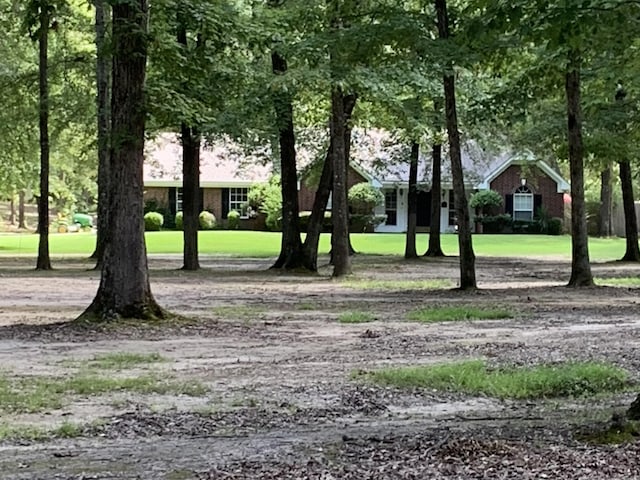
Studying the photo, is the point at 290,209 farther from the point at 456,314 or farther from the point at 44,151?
the point at 456,314

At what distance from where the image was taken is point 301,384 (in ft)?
26.8

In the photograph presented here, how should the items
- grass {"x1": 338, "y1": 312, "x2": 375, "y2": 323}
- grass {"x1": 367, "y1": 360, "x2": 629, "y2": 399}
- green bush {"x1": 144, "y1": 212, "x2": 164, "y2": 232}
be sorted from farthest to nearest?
green bush {"x1": 144, "y1": 212, "x2": 164, "y2": 232}
grass {"x1": 338, "y1": 312, "x2": 375, "y2": 323}
grass {"x1": 367, "y1": 360, "x2": 629, "y2": 399}

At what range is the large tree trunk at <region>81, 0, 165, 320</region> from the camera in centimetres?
1255

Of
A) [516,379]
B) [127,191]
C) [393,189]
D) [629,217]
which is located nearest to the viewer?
[516,379]

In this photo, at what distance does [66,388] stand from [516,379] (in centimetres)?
393

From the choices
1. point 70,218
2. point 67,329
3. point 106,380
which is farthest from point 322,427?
point 70,218

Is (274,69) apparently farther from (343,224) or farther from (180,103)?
(180,103)

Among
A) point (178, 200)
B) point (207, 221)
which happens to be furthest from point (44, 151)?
point (178, 200)

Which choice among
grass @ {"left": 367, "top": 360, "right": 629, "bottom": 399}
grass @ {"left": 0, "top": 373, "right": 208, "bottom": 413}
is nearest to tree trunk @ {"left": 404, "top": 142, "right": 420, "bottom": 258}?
grass @ {"left": 367, "top": 360, "right": 629, "bottom": 399}

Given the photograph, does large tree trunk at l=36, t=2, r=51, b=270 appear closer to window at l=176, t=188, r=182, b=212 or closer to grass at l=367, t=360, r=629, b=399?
grass at l=367, t=360, r=629, b=399

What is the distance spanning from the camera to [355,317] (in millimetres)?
13898

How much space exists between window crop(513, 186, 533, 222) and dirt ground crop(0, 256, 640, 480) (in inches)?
1359

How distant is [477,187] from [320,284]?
31716 mm

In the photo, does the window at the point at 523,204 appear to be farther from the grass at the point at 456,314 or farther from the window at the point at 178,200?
the grass at the point at 456,314
